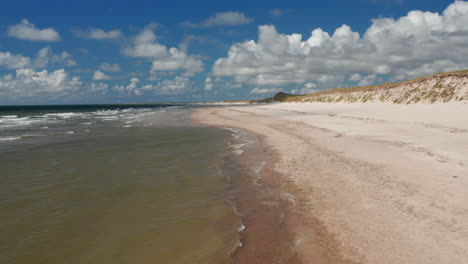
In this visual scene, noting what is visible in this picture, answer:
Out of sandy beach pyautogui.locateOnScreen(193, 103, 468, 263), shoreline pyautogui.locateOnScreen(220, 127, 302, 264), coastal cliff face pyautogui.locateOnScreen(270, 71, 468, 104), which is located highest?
coastal cliff face pyautogui.locateOnScreen(270, 71, 468, 104)

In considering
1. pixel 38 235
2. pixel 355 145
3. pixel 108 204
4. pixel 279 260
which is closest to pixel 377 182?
pixel 279 260

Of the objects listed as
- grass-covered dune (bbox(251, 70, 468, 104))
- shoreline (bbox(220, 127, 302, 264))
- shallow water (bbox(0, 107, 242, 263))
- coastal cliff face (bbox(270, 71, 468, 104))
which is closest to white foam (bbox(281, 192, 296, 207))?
shoreline (bbox(220, 127, 302, 264))

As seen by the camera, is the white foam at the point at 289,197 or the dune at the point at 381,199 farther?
the white foam at the point at 289,197

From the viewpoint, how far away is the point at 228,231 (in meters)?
6.02

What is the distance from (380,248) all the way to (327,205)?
6.81 ft

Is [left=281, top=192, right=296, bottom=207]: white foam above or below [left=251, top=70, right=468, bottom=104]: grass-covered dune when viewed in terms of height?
below

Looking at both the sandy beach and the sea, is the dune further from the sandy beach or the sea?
the sea

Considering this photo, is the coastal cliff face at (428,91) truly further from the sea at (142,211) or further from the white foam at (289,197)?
the white foam at (289,197)

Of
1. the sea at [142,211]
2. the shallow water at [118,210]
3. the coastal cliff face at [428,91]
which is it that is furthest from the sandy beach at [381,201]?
the coastal cliff face at [428,91]

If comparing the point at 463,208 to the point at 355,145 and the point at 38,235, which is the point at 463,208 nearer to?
the point at 355,145

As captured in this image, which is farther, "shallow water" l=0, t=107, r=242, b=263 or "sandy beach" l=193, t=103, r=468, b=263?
"shallow water" l=0, t=107, r=242, b=263

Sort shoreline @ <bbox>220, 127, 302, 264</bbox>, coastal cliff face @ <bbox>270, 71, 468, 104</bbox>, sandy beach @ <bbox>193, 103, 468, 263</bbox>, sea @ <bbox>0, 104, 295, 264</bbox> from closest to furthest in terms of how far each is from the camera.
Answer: sandy beach @ <bbox>193, 103, 468, 263</bbox> < shoreline @ <bbox>220, 127, 302, 264</bbox> < sea @ <bbox>0, 104, 295, 264</bbox> < coastal cliff face @ <bbox>270, 71, 468, 104</bbox>

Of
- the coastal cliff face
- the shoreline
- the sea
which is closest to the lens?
the shoreline

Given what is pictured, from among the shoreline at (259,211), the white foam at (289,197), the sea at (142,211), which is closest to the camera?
the shoreline at (259,211)
